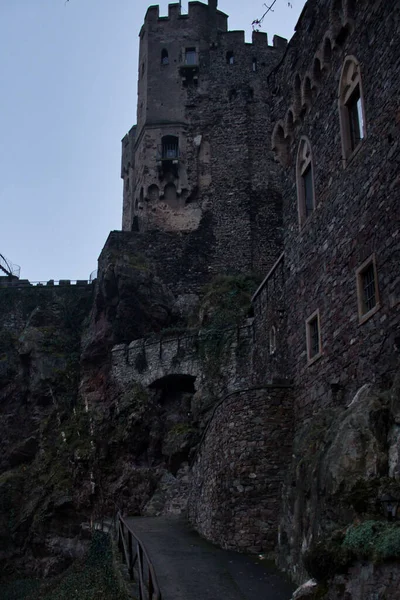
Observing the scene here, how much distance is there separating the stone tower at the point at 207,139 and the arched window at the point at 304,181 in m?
15.9

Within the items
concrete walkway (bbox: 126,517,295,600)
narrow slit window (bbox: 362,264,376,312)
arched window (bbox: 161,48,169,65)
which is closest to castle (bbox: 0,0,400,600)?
narrow slit window (bbox: 362,264,376,312)

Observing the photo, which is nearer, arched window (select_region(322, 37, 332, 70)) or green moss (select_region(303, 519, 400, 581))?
green moss (select_region(303, 519, 400, 581))

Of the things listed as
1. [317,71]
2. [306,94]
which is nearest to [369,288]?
[317,71]

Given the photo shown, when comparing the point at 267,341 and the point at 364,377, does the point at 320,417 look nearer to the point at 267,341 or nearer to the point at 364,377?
the point at 364,377

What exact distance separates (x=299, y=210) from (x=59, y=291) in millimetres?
20931

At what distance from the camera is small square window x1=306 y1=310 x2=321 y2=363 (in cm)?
1360

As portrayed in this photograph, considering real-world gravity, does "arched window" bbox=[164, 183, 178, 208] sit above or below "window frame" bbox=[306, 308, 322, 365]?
above

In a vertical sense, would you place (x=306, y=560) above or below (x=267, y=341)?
below

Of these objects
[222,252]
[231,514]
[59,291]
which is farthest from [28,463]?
[231,514]

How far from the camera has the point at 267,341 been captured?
62.5 feet

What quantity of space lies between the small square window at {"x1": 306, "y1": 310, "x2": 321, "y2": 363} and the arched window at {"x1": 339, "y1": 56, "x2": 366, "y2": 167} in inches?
111

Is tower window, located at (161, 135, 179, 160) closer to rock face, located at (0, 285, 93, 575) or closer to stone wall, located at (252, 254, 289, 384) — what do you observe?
rock face, located at (0, 285, 93, 575)

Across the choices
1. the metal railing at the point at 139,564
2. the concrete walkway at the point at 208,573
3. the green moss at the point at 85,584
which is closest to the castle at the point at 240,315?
the concrete walkway at the point at 208,573

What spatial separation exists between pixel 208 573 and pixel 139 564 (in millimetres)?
1302
